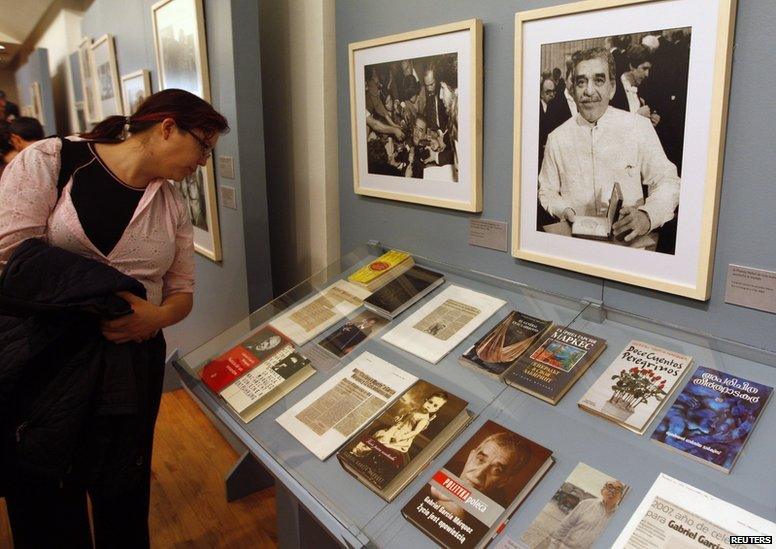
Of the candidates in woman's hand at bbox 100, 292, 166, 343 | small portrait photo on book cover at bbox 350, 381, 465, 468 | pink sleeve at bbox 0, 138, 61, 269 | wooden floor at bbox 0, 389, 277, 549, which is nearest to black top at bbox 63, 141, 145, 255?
pink sleeve at bbox 0, 138, 61, 269

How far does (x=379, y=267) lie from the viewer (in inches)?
79.1

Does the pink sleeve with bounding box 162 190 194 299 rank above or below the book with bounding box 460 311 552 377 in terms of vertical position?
above

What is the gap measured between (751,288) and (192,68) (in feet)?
8.85

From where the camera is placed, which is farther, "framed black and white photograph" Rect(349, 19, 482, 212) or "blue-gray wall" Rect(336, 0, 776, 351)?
"framed black and white photograph" Rect(349, 19, 482, 212)

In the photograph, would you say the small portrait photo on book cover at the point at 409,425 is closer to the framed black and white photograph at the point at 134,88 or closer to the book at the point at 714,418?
the book at the point at 714,418

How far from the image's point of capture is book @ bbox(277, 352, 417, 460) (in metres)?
1.31

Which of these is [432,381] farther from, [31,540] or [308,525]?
[31,540]

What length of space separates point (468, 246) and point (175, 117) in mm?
1053

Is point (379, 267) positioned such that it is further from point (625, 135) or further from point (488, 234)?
point (625, 135)

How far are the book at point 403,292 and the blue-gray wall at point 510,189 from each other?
14 cm

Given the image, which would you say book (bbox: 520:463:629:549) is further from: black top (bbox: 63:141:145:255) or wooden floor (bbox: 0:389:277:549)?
wooden floor (bbox: 0:389:277:549)

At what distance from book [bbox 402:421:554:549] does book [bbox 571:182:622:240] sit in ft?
2.15

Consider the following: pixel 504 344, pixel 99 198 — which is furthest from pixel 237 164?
pixel 504 344

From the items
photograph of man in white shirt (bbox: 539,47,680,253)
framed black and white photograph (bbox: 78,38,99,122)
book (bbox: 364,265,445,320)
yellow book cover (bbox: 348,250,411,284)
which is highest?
framed black and white photograph (bbox: 78,38,99,122)
